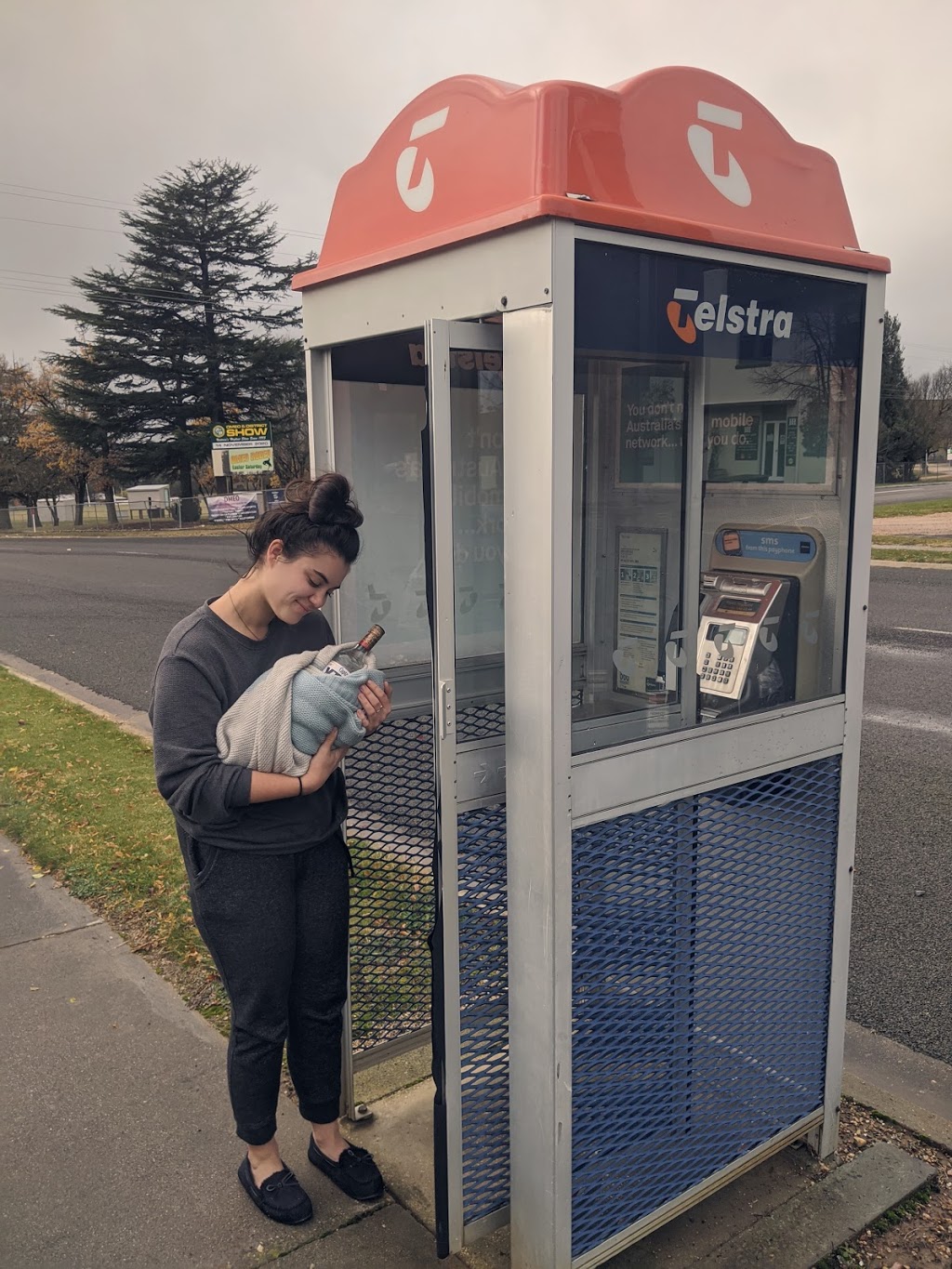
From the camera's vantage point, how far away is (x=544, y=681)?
1.90 metres

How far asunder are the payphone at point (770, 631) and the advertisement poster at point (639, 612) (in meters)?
0.15

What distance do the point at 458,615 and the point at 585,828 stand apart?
54 cm

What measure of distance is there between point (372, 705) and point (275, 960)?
635 millimetres

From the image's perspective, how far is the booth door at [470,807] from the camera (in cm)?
200

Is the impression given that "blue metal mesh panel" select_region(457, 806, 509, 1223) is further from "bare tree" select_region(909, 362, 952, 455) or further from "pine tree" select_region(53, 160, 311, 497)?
"bare tree" select_region(909, 362, 952, 455)

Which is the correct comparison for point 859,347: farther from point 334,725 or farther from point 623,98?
point 334,725

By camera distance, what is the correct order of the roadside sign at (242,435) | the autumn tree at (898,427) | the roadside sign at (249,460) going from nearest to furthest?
the roadside sign at (249,460)
the roadside sign at (242,435)
the autumn tree at (898,427)

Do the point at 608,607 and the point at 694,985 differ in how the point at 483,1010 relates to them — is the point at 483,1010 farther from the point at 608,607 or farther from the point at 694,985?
the point at 608,607

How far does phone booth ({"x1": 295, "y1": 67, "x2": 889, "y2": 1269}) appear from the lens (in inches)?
75.0

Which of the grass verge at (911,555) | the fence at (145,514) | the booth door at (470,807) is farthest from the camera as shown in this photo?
the fence at (145,514)

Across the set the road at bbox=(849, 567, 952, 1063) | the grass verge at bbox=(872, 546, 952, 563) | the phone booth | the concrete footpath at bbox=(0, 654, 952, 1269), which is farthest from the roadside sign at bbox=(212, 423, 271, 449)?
the phone booth

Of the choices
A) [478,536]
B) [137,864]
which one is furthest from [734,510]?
[137,864]

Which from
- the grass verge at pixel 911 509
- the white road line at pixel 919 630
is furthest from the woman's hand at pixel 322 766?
the grass verge at pixel 911 509

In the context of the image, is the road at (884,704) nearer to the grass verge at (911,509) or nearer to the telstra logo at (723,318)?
the telstra logo at (723,318)
